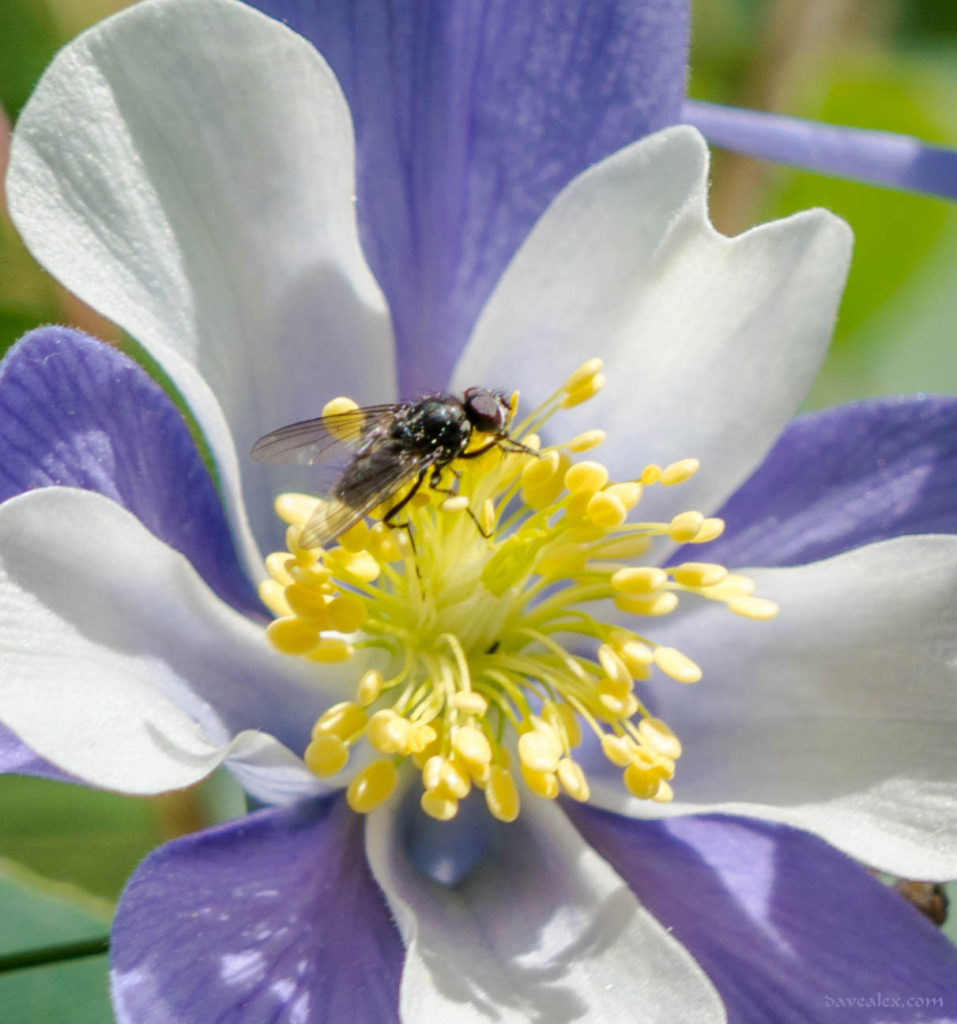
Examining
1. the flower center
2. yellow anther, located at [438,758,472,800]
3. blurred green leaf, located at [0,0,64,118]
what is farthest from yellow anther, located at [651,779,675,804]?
blurred green leaf, located at [0,0,64,118]

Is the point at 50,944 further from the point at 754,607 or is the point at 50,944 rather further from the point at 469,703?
the point at 754,607

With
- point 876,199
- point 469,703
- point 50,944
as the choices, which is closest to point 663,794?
point 469,703

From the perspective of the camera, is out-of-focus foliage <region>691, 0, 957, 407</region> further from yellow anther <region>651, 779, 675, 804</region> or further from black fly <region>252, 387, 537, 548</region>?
yellow anther <region>651, 779, 675, 804</region>

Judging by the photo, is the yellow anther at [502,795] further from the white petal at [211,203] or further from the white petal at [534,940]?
the white petal at [211,203]

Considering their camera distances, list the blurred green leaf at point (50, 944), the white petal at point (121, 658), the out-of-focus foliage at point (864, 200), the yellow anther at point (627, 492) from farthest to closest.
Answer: the out-of-focus foliage at point (864, 200) → the yellow anther at point (627, 492) → the blurred green leaf at point (50, 944) → the white petal at point (121, 658)

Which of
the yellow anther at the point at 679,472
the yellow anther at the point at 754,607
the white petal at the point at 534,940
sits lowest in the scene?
the white petal at the point at 534,940

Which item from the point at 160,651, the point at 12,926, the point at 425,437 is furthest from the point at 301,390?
the point at 12,926

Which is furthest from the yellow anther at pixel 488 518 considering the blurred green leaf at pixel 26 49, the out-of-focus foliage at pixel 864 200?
the out-of-focus foliage at pixel 864 200
